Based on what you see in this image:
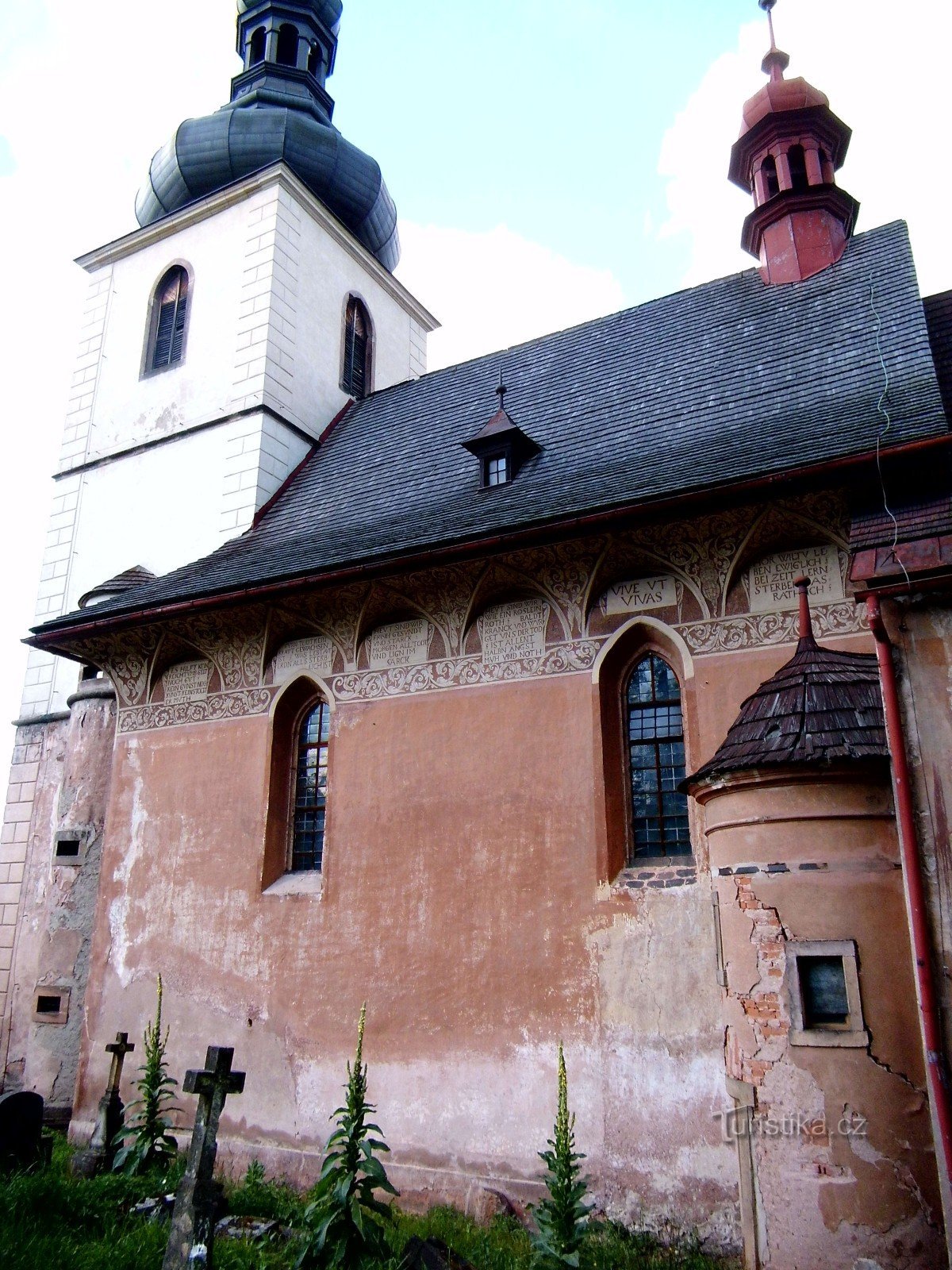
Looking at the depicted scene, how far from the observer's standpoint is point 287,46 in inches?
767

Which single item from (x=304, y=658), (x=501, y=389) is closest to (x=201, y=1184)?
(x=304, y=658)

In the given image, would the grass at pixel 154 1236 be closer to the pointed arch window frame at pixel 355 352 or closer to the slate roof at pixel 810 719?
the slate roof at pixel 810 719

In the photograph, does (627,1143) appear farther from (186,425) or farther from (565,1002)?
(186,425)

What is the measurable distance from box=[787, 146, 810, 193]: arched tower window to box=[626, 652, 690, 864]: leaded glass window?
24.7ft

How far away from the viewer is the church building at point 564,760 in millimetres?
A: 6125

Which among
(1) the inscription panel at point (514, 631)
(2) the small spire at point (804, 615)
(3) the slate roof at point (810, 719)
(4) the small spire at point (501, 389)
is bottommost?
(3) the slate roof at point (810, 719)

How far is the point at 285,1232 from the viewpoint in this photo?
303 inches

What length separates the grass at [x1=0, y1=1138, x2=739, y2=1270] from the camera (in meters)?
6.30

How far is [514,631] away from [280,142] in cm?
1155

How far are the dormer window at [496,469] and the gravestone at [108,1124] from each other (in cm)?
681

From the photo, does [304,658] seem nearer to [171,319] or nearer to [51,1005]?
[51,1005]

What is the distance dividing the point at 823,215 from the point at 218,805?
9.99 meters

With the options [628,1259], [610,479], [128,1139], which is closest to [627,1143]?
[628,1259]

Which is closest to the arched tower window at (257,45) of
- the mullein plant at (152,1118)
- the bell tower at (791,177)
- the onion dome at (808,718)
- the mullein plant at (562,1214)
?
the bell tower at (791,177)
